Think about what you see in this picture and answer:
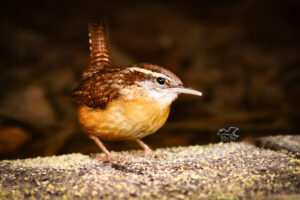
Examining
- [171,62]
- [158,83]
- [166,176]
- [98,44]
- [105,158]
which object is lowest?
[166,176]

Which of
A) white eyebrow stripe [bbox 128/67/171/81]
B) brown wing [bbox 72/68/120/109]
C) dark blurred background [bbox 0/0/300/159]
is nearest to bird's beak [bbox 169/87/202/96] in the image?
white eyebrow stripe [bbox 128/67/171/81]

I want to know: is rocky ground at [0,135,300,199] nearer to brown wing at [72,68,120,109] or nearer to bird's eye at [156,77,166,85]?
brown wing at [72,68,120,109]

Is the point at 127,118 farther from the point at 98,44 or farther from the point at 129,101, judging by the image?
the point at 98,44

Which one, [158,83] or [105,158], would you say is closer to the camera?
[158,83]

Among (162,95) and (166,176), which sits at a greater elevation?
(162,95)
